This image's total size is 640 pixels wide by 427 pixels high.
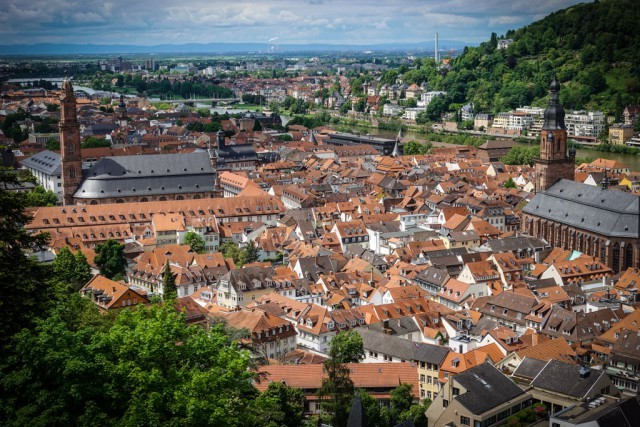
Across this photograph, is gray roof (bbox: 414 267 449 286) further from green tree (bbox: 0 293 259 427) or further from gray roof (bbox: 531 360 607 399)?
green tree (bbox: 0 293 259 427)

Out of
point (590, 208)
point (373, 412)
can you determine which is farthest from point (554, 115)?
point (373, 412)

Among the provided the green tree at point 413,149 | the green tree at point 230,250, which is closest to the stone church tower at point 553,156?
the green tree at point 230,250

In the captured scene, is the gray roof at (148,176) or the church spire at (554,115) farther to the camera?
the gray roof at (148,176)

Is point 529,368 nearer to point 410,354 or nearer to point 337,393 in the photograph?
point 410,354

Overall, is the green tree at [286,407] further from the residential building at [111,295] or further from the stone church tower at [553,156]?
the stone church tower at [553,156]

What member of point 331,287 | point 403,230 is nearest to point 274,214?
point 403,230
